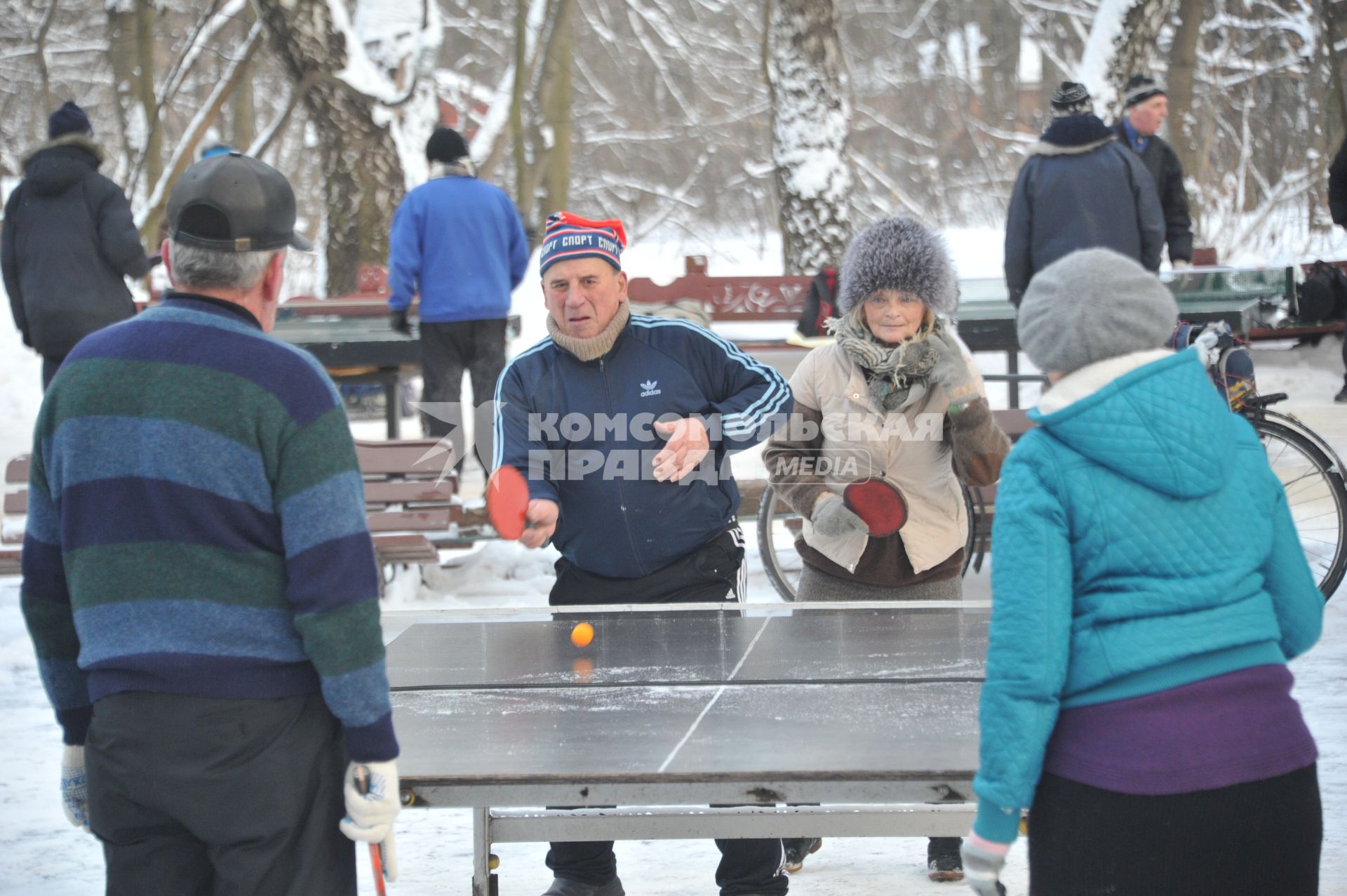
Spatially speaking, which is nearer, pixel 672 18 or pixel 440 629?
pixel 440 629

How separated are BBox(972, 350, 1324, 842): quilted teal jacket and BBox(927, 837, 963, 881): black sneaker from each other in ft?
6.08

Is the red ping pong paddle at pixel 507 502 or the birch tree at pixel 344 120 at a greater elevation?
the birch tree at pixel 344 120

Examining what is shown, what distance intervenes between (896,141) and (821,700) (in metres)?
24.7

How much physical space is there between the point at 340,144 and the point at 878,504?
8.89m

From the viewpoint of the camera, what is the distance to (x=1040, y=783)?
231 cm

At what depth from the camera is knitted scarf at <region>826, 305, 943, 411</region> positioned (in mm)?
3994

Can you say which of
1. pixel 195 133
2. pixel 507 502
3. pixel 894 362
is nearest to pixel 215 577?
pixel 507 502

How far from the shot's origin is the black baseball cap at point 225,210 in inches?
91.5

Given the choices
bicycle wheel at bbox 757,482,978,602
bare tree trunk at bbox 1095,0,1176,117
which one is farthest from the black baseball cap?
bare tree trunk at bbox 1095,0,1176,117

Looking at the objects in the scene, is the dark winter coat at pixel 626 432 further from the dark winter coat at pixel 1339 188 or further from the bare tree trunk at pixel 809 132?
the bare tree trunk at pixel 809 132

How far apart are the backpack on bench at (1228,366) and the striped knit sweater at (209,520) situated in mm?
4144

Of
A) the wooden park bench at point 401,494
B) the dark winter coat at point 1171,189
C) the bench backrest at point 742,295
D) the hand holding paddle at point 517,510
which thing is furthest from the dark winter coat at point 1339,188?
the hand holding paddle at point 517,510

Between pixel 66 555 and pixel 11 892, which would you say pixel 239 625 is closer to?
pixel 66 555

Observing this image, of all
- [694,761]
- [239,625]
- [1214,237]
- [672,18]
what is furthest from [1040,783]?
[672,18]
